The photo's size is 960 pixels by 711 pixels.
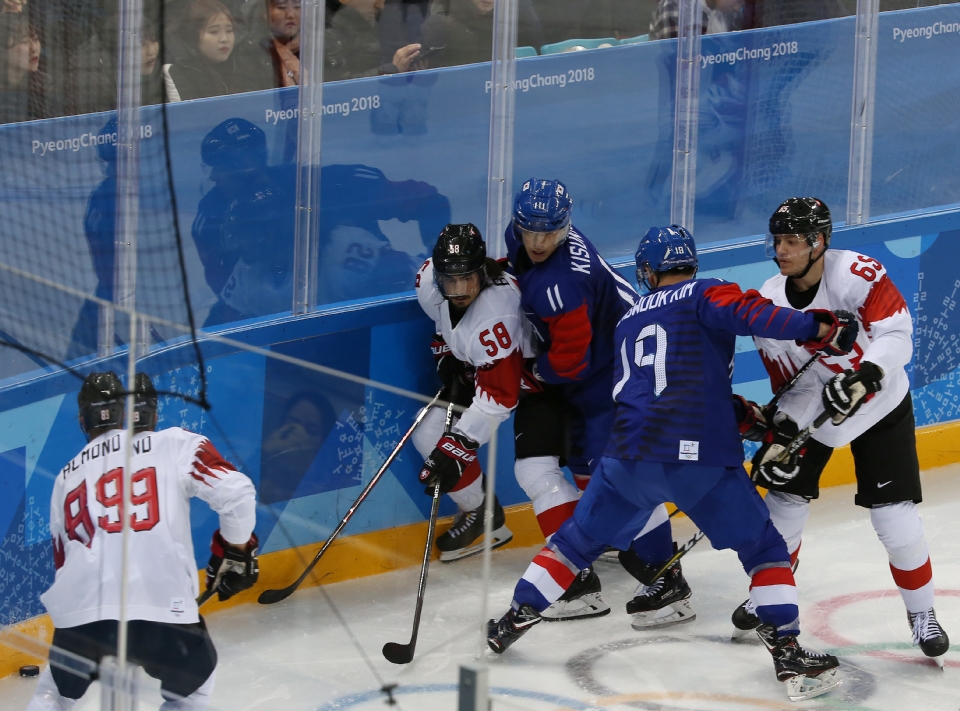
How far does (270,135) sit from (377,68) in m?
0.43

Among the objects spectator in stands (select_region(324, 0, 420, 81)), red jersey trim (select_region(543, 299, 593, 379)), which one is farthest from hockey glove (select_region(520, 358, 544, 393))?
spectator in stands (select_region(324, 0, 420, 81))

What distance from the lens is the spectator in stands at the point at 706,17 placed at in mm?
4672

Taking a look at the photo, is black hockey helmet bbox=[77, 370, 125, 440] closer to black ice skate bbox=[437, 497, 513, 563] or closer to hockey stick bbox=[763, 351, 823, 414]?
black ice skate bbox=[437, 497, 513, 563]

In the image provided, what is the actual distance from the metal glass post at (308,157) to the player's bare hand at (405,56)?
0.88 ft

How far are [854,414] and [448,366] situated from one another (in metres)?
1.16

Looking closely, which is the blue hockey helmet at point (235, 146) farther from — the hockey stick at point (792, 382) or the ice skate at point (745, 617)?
the ice skate at point (745, 617)

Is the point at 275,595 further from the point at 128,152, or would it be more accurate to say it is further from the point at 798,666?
the point at 128,152

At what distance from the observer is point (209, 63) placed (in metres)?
3.78

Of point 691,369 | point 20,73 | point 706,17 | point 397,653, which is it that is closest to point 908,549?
point 691,369

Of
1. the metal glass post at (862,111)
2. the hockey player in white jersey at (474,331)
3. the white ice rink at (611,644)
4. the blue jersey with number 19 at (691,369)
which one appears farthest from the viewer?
the metal glass post at (862,111)

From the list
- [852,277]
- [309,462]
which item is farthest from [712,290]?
[309,462]

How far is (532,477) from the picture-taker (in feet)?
12.4

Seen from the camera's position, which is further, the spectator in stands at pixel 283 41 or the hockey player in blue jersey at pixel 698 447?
the spectator in stands at pixel 283 41

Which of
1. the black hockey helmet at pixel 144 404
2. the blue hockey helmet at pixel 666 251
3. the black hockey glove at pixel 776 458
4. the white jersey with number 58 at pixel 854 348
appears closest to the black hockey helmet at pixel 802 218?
the white jersey with number 58 at pixel 854 348
